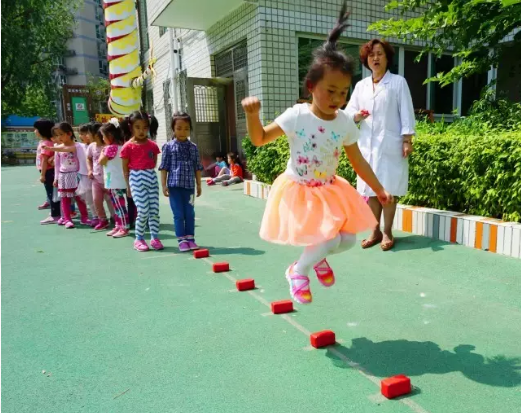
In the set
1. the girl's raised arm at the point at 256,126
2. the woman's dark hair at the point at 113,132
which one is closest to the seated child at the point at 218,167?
the woman's dark hair at the point at 113,132

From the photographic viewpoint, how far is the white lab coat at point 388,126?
14.3 feet

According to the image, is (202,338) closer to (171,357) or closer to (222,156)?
(171,357)

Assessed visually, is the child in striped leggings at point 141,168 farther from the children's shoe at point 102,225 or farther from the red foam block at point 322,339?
the red foam block at point 322,339

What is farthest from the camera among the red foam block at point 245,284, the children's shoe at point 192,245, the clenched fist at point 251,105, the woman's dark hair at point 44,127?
the woman's dark hair at point 44,127

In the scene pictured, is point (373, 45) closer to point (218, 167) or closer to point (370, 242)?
point (370, 242)

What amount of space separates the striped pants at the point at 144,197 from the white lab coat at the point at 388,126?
93.5 inches

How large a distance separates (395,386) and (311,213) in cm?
97

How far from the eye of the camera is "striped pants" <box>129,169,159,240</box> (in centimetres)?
502

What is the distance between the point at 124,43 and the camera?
481 inches

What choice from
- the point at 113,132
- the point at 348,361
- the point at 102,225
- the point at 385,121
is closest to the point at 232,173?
the point at 102,225

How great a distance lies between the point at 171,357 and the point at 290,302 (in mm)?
939

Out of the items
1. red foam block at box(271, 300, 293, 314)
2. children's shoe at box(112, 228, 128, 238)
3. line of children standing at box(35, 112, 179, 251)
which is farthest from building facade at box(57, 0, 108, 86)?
red foam block at box(271, 300, 293, 314)

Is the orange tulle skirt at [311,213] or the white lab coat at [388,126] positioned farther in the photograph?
the white lab coat at [388,126]

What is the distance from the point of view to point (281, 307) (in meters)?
3.02
